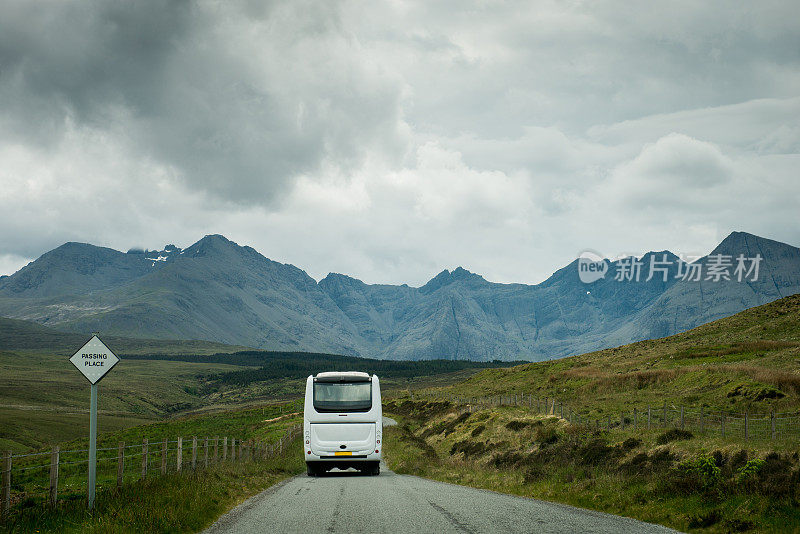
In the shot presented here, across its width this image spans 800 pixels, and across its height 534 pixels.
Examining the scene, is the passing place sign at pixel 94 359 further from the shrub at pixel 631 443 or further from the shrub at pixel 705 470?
the shrub at pixel 631 443

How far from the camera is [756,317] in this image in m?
104

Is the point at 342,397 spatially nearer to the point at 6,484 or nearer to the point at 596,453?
the point at 596,453

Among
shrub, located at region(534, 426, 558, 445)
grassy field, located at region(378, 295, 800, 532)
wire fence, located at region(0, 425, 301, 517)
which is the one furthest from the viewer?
shrub, located at region(534, 426, 558, 445)

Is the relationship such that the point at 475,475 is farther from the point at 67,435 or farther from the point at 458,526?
the point at 67,435

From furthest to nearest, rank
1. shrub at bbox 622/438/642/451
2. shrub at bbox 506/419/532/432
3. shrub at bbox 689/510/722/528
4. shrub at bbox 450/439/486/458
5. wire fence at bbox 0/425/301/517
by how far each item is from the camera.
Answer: shrub at bbox 506/419/532/432 < shrub at bbox 450/439/486/458 < shrub at bbox 622/438/642/451 < wire fence at bbox 0/425/301/517 < shrub at bbox 689/510/722/528

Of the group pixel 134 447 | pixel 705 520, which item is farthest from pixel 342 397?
pixel 134 447

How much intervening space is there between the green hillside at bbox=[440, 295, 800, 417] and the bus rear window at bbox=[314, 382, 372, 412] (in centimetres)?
2842

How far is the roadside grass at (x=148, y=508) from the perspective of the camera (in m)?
13.3

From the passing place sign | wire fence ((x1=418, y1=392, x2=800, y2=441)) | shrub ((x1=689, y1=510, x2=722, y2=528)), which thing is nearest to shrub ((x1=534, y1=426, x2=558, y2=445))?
wire fence ((x1=418, y1=392, x2=800, y2=441))

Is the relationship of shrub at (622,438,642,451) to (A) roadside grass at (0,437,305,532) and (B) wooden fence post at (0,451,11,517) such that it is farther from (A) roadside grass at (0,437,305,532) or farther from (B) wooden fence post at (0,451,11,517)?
(B) wooden fence post at (0,451,11,517)

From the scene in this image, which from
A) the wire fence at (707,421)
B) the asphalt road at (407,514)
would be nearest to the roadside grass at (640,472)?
the asphalt road at (407,514)

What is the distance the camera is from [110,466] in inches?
1818

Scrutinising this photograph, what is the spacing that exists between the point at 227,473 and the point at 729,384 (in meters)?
44.0

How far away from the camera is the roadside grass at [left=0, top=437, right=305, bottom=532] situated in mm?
13289
